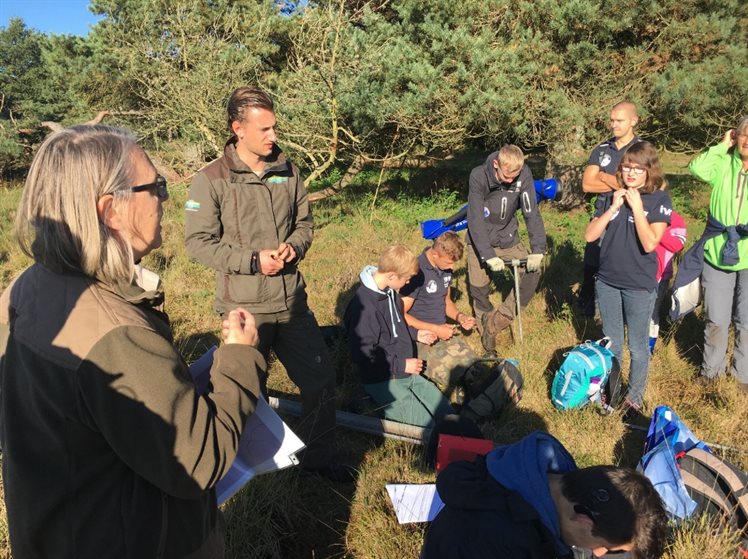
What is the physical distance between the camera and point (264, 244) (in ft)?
9.34

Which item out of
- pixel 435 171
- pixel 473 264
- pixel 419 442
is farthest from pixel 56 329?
pixel 435 171

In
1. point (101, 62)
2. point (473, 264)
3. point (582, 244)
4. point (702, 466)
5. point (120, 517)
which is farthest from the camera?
point (101, 62)

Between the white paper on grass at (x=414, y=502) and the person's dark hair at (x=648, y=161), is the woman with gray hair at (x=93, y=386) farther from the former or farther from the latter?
the person's dark hair at (x=648, y=161)

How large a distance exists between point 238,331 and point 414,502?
164 cm

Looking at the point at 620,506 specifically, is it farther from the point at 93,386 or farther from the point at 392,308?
the point at 392,308

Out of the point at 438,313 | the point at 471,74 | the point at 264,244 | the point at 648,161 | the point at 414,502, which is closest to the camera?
the point at 414,502

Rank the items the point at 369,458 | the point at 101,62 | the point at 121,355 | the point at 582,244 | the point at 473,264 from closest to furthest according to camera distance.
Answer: the point at 121,355, the point at 369,458, the point at 473,264, the point at 582,244, the point at 101,62

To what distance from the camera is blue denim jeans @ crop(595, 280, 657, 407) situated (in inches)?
134

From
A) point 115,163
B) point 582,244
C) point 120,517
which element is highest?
point 115,163

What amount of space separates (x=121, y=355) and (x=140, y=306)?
21 cm

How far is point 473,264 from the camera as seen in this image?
5.20 m

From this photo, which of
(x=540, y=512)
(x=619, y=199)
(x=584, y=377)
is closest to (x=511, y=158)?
(x=619, y=199)

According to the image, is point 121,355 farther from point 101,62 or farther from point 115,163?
point 101,62

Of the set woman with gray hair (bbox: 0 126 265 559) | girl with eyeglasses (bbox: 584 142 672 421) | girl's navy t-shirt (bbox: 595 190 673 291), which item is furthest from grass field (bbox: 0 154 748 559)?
woman with gray hair (bbox: 0 126 265 559)
